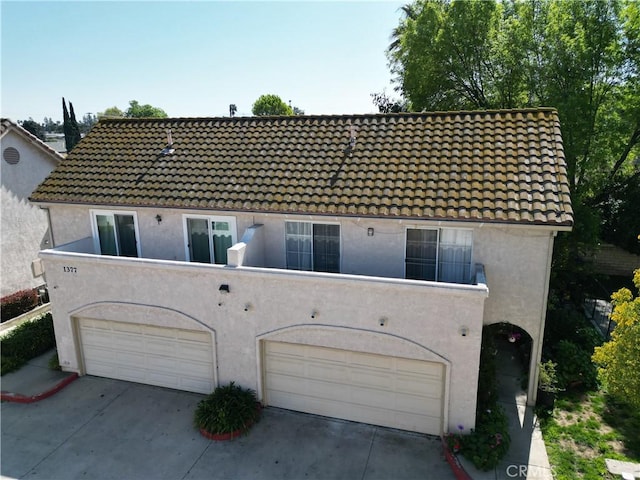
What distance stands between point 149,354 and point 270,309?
14.7 feet

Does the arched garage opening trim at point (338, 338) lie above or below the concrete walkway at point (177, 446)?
above

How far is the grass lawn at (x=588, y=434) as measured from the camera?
981 centimetres

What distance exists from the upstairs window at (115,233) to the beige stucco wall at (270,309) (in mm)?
1503

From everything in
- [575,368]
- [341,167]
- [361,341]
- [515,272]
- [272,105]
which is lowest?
[575,368]

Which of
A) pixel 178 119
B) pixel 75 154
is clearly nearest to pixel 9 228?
pixel 75 154

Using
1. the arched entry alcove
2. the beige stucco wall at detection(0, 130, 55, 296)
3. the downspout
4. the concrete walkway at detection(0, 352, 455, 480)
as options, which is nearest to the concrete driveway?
the concrete walkway at detection(0, 352, 455, 480)

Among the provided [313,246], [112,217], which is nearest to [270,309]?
[313,246]

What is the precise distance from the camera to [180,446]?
35.8 ft

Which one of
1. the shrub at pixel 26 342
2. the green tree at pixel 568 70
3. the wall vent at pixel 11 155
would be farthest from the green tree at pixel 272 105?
the shrub at pixel 26 342

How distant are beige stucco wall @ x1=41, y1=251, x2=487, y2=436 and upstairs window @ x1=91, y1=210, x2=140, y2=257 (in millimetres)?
1503

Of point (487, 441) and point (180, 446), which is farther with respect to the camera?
point (180, 446)

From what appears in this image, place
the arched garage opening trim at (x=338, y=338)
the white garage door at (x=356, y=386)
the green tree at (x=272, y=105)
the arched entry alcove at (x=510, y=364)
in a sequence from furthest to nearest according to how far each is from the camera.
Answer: the green tree at (x=272, y=105) → the arched entry alcove at (x=510, y=364) → the white garage door at (x=356, y=386) → the arched garage opening trim at (x=338, y=338)

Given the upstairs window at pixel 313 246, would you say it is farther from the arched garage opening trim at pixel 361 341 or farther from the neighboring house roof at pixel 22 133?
the neighboring house roof at pixel 22 133

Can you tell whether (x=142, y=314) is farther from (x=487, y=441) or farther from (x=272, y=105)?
(x=272, y=105)
